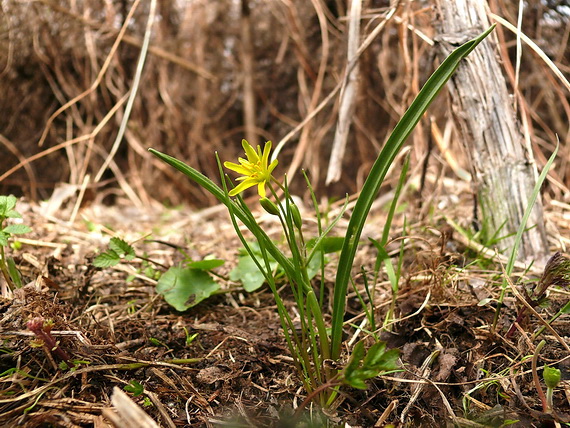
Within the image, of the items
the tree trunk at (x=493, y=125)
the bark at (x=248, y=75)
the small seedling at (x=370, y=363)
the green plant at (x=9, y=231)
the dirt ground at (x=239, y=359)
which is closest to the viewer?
the small seedling at (x=370, y=363)

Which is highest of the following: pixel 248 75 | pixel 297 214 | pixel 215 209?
pixel 248 75

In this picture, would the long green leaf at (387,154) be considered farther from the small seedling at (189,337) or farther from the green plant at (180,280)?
the green plant at (180,280)

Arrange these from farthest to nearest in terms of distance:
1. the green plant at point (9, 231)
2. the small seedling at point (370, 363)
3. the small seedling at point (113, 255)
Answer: the small seedling at point (113, 255) < the green plant at point (9, 231) < the small seedling at point (370, 363)

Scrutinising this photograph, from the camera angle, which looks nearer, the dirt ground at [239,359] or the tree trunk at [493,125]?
the dirt ground at [239,359]

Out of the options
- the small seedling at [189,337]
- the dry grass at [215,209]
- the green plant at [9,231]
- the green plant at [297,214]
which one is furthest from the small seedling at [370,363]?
the green plant at [9,231]

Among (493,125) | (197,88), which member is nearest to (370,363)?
(493,125)

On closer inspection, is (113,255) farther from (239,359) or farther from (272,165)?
(272,165)

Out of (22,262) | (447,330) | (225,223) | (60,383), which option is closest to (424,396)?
(447,330)

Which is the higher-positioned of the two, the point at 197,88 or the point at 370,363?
the point at 197,88
